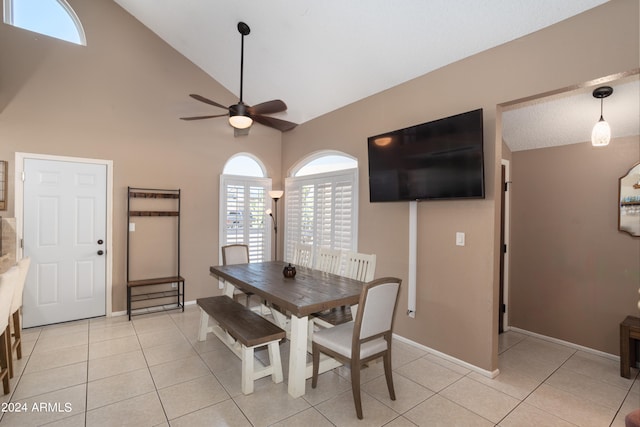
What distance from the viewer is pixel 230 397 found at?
8.09 feet

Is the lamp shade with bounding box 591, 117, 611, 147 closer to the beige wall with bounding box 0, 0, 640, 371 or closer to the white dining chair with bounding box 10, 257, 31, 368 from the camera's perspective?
the beige wall with bounding box 0, 0, 640, 371

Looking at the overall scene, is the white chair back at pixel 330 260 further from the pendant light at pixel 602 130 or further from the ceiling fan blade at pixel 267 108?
the pendant light at pixel 602 130

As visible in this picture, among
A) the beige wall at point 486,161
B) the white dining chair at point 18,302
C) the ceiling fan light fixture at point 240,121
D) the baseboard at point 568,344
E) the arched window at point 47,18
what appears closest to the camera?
the beige wall at point 486,161

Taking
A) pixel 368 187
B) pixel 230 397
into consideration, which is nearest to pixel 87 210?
pixel 230 397

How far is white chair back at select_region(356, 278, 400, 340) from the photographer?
2172 millimetres

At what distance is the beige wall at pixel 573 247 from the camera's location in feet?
10.5

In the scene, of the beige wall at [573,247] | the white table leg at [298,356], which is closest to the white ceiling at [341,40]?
the beige wall at [573,247]

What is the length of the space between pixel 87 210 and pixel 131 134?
1191 mm

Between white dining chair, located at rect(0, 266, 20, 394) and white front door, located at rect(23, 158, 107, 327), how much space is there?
157 centimetres

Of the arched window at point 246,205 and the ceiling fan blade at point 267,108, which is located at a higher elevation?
the ceiling fan blade at point 267,108

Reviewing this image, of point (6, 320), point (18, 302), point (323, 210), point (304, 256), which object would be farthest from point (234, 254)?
point (6, 320)

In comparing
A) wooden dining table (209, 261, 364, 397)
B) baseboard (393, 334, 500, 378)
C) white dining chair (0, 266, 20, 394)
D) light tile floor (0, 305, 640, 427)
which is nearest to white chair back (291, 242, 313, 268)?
wooden dining table (209, 261, 364, 397)

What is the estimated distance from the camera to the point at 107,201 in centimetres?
426

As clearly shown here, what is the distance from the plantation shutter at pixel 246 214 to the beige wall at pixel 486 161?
212 centimetres
